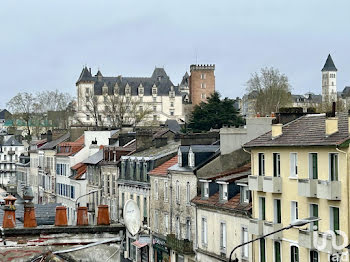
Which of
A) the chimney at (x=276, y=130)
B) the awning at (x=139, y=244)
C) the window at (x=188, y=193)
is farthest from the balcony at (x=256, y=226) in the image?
the awning at (x=139, y=244)

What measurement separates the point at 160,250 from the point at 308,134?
73.0ft

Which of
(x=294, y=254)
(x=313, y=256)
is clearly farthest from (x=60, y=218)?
(x=294, y=254)

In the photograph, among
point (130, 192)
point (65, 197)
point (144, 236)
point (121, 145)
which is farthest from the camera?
point (65, 197)

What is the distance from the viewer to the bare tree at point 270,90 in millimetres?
132250

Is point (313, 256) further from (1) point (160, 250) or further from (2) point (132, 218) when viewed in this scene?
(1) point (160, 250)

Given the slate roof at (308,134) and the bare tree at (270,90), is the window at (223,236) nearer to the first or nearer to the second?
the slate roof at (308,134)

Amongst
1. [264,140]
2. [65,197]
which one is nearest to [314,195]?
[264,140]

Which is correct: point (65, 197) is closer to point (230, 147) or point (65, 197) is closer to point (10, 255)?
point (230, 147)

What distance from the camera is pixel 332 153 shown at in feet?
122

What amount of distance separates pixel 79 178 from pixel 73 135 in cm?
1625

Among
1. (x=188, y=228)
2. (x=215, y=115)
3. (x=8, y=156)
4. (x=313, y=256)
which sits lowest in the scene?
(x=188, y=228)

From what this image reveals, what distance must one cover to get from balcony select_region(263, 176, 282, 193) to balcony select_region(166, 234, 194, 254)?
38.6 ft

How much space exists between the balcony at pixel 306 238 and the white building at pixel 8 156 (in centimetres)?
14213

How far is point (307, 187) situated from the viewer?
127 ft
